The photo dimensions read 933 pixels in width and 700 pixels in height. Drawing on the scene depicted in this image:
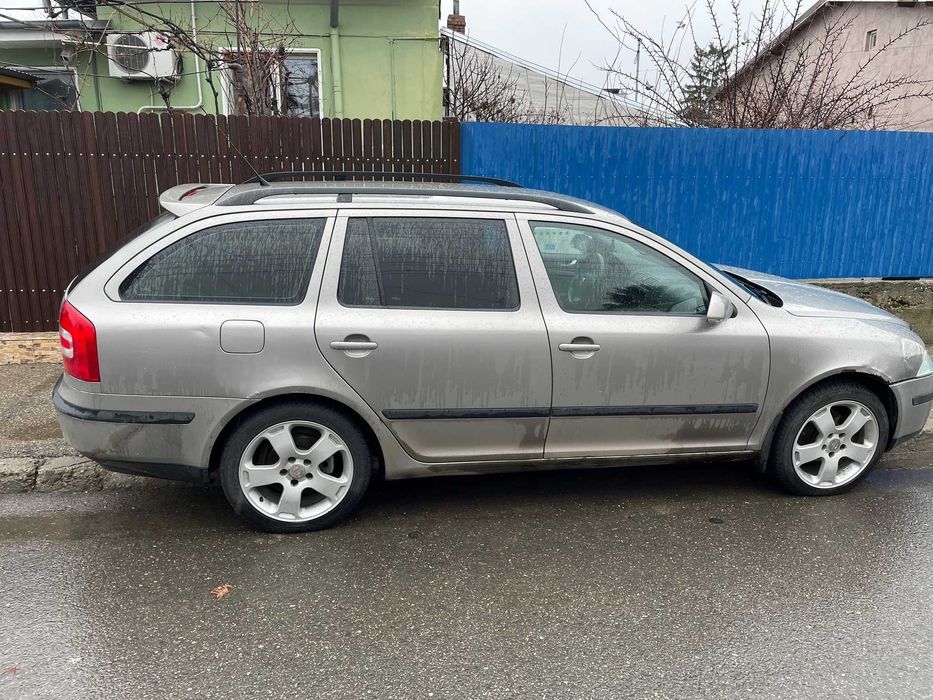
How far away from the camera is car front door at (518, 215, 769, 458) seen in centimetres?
349

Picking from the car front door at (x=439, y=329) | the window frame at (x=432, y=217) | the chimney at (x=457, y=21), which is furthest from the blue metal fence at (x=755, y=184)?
the chimney at (x=457, y=21)

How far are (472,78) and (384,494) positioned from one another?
1031 cm

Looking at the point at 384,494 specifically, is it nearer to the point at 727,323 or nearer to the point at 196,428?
the point at 196,428

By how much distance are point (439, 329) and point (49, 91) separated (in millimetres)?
9725

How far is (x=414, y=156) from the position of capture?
21.6 ft

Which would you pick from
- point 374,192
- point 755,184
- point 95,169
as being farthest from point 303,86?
point 374,192

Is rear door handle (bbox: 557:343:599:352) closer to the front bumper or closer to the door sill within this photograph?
the door sill

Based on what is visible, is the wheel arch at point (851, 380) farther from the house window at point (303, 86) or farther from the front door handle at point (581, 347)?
the house window at point (303, 86)

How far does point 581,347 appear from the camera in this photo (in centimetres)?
345

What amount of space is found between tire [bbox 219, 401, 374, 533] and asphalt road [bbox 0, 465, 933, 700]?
136 mm

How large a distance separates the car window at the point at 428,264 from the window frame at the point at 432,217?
0.01 metres

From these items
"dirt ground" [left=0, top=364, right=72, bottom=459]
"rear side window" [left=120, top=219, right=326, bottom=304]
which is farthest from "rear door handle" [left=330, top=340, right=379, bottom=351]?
"dirt ground" [left=0, top=364, right=72, bottom=459]

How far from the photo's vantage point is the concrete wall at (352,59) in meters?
9.75

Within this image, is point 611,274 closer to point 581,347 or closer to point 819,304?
point 581,347
